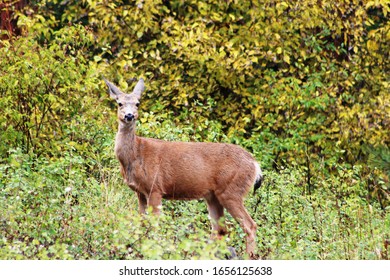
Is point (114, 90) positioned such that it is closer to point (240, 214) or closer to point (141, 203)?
point (141, 203)

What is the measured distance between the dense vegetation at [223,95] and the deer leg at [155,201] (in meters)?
0.44

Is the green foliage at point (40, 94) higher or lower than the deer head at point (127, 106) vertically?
lower

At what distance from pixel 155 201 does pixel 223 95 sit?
4925 mm

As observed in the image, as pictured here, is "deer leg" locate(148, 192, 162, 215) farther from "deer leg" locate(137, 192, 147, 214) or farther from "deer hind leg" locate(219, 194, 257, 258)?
"deer hind leg" locate(219, 194, 257, 258)

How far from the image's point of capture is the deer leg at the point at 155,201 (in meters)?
10.3

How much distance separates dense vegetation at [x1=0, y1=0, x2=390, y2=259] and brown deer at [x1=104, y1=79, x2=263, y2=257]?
32 cm

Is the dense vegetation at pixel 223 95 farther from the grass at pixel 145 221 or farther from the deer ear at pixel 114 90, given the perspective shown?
the deer ear at pixel 114 90

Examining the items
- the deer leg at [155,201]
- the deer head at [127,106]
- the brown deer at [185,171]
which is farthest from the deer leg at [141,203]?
the deer head at [127,106]

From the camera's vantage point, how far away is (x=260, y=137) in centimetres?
1424

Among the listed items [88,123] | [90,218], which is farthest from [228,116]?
[90,218]

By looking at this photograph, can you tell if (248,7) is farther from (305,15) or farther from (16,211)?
(16,211)

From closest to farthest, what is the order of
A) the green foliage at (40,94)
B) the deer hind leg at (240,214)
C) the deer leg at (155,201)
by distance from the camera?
the deer hind leg at (240,214) < the deer leg at (155,201) < the green foliage at (40,94)

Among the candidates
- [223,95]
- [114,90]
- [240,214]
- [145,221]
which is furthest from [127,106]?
[223,95]
